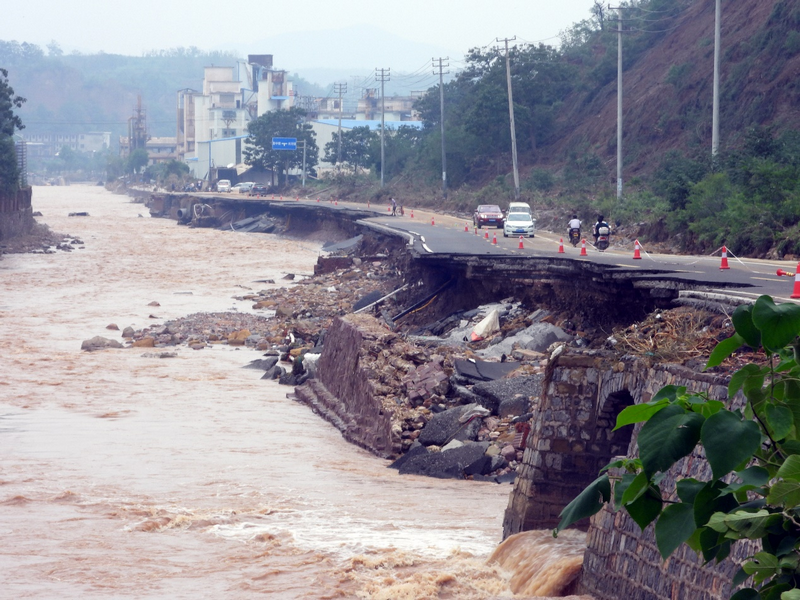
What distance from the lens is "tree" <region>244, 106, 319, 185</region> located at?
Result: 108 metres

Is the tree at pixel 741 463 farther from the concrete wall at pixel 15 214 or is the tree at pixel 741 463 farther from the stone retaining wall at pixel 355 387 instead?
the concrete wall at pixel 15 214

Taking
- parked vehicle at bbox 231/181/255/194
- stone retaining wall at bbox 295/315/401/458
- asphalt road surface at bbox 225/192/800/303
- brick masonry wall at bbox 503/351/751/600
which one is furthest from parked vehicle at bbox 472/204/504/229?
parked vehicle at bbox 231/181/255/194

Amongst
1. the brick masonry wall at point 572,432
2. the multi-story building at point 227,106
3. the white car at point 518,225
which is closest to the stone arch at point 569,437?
the brick masonry wall at point 572,432

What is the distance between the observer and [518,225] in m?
40.2

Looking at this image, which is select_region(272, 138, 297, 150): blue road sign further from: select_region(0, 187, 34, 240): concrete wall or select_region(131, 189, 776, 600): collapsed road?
select_region(131, 189, 776, 600): collapsed road

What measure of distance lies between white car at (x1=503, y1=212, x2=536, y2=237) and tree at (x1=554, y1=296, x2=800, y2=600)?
124ft

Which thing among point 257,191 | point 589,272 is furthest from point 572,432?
point 257,191

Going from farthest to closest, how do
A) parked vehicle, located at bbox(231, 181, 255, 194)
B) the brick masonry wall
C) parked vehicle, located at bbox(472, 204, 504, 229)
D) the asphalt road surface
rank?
1. parked vehicle, located at bbox(231, 181, 255, 194)
2. parked vehicle, located at bbox(472, 204, 504, 229)
3. the asphalt road surface
4. the brick masonry wall

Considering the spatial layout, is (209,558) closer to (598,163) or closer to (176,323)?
(176,323)

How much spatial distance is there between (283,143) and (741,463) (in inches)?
4065

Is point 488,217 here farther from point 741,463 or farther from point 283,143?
point 283,143

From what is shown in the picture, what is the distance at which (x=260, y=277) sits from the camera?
154 feet

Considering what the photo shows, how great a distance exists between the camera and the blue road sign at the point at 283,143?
103 m

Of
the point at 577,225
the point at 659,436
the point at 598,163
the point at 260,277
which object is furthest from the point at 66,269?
the point at 659,436
